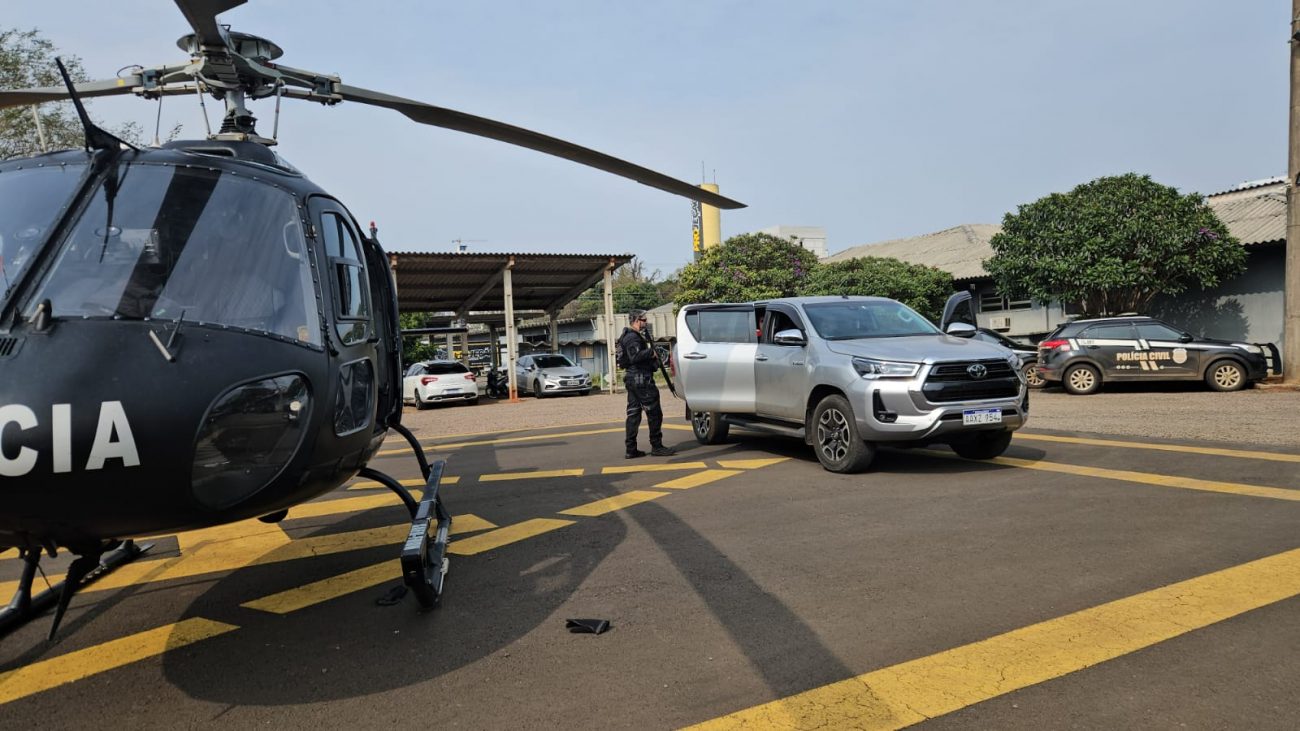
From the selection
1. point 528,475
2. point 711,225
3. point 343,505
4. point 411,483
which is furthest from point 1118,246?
point 711,225

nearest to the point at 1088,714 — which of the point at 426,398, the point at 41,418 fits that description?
the point at 41,418

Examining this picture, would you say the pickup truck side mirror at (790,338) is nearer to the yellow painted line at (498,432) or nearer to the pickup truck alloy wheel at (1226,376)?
the yellow painted line at (498,432)

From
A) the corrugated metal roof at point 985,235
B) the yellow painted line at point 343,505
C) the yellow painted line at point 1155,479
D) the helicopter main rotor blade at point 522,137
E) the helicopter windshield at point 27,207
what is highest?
the corrugated metal roof at point 985,235

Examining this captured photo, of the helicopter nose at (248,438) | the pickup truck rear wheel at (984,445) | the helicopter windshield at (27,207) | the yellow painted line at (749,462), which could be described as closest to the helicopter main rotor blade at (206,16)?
the helicopter windshield at (27,207)

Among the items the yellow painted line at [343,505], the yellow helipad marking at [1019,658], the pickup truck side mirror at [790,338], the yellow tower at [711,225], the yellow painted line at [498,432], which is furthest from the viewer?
the yellow tower at [711,225]

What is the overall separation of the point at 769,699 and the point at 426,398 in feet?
69.4

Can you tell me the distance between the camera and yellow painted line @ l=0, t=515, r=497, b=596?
207 inches

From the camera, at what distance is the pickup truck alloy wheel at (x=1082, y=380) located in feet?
51.5

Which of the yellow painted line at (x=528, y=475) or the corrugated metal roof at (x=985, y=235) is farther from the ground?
the corrugated metal roof at (x=985, y=235)

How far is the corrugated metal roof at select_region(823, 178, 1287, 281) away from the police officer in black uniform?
1662 cm

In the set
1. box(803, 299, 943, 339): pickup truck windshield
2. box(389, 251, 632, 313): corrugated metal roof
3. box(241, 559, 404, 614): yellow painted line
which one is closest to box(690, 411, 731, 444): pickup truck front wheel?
box(803, 299, 943, 339): pickup truck windshield

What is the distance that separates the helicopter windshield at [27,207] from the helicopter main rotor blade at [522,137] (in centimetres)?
205

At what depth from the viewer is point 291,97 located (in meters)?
5.21

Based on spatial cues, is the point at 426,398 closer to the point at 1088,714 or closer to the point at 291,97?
the point at 291,97
